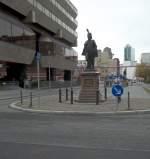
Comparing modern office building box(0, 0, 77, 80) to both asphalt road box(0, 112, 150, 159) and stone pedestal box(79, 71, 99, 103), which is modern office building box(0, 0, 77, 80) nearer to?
stone pedestal box(79, 71, 99, 103)

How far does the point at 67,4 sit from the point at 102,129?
85202 mm

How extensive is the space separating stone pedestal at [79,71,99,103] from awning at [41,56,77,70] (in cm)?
5182

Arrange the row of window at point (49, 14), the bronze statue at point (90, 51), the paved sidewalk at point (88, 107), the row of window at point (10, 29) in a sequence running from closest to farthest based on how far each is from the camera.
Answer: the paved sidewalk at point (88, 107) → the bronze statue at point (90, 51) → the row of window at point (10, 29) → the row of window at point (49, 14)

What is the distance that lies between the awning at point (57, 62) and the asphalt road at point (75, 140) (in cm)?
6233

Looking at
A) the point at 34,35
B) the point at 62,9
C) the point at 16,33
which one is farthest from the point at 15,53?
the point at 62,9

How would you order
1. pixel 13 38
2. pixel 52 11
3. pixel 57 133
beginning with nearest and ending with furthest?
1. pixel 57 133
2. pixel 13 38
3. pixel 52 11

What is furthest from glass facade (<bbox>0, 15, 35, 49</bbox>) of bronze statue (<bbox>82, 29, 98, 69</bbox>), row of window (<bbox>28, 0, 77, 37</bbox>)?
bronze statue (<bbox>82, 29, 98, 69</bbox>)

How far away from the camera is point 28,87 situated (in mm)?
60094

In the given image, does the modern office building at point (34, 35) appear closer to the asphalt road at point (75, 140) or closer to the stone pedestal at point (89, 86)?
the stone pedestal at point (89, 86)

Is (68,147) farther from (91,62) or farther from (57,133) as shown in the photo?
(91,62)

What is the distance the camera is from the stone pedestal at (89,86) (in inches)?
893

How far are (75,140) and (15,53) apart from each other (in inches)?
2028

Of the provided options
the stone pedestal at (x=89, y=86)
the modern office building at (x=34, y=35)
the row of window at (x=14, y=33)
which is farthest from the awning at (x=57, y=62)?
the stone pedestal at (x=89, y=86)

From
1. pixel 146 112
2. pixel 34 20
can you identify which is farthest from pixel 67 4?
pixel 146 112
